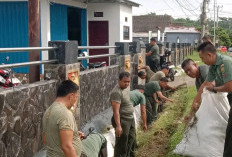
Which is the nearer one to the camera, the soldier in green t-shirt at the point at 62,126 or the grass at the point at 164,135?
the soldier in green t-shirt at the point at 62,126

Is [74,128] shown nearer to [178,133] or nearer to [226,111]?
[226,111]

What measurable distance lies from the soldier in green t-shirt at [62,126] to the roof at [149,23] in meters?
50.4

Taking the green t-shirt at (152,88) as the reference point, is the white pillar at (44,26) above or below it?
above

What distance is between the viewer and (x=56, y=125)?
3.52 meters

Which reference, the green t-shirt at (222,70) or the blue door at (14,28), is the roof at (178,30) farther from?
the green t-shirt at (222,70)

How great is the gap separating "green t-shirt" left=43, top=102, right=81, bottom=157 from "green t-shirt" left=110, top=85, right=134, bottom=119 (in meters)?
2.46

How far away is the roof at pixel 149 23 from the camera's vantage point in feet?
182

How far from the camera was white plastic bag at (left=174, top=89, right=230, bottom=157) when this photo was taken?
213 inches

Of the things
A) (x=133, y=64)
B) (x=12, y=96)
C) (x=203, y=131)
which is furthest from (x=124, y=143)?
(x=133, y=64)

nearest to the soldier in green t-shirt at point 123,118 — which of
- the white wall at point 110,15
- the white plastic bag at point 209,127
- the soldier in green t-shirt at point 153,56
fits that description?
the white plastic bag at point 209,127

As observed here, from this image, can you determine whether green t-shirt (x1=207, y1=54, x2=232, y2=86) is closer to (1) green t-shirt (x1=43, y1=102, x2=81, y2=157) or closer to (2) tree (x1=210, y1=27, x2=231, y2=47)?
(1) green t-shirt (x1=43, y1=102, x2=81, y2=157)

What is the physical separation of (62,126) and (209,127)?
2.81 m

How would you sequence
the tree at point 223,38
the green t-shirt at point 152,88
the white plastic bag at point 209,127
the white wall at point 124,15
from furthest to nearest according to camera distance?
the tree at point 223,38, the white wall at point 124,15, the green t-shirt at point 152,88, the white plastic bag at point 209,127

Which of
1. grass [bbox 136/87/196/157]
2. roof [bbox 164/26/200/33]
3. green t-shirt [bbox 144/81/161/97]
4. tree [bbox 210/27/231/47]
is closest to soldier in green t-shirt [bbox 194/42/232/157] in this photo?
grass [bbox 136/87/196/157]
